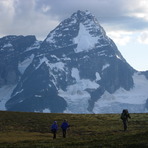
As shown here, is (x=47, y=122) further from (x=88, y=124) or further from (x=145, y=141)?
(x=145, y=141)

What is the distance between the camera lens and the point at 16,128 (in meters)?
71.6

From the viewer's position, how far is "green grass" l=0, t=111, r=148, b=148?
44.2 meters

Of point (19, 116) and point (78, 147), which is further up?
point (19, 116)

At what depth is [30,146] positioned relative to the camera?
45281mm

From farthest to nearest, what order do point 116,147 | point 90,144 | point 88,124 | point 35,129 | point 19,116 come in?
point 19,116 → point 88,124 → point 35,129 → point 90,144 → point 116,147

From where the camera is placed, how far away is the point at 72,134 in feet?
209

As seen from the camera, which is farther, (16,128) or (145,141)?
(16,128)

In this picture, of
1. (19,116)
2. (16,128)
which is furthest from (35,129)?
(19,116)

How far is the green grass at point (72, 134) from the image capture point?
145ft

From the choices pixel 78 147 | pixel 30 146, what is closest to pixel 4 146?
pixel 30 146

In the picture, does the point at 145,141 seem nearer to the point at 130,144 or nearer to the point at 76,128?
the point at 130,144

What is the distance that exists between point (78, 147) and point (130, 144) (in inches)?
188

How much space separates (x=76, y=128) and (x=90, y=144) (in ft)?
88.8

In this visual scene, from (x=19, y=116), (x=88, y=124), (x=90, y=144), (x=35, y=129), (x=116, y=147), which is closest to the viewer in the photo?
(x=116, y=147)
